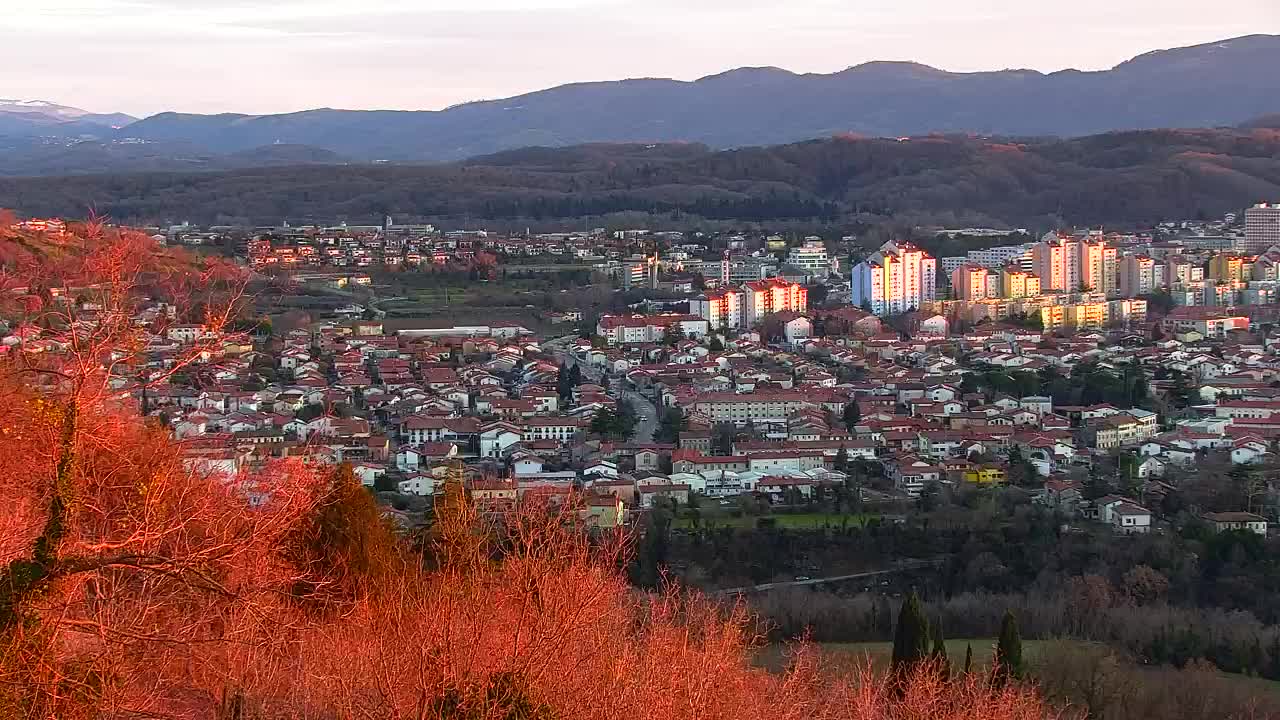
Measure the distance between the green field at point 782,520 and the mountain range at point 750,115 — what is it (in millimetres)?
64944

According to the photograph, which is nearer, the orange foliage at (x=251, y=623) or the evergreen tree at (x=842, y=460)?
the orange foliage at (x=251, y=623)

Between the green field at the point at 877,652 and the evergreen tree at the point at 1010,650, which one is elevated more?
the evergreen tree at the point at 1010,650

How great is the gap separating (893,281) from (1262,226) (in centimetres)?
1168

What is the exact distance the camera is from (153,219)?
1665 inches

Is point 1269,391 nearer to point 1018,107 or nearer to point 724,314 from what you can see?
point 724,314

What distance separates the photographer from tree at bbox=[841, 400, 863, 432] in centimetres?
1914

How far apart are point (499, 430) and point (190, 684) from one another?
12.6 m

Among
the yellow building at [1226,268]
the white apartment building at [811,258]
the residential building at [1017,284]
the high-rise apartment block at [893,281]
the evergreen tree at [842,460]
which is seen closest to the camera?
the evergreen tree at [842,460]

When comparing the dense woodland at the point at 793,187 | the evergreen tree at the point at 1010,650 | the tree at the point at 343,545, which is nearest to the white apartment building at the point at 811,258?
the dense woodland at the point at 793,187

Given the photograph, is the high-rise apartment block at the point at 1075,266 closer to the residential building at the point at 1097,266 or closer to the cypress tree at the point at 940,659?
the residential building at the point at 1097,266

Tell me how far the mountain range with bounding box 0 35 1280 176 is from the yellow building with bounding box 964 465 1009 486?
63.9 meters

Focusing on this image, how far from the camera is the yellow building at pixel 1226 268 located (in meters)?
32.8

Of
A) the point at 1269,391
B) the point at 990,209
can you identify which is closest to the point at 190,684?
the point at 1269,391

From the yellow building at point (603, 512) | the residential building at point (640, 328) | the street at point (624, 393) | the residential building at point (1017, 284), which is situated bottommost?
the street at point (624, 393)
